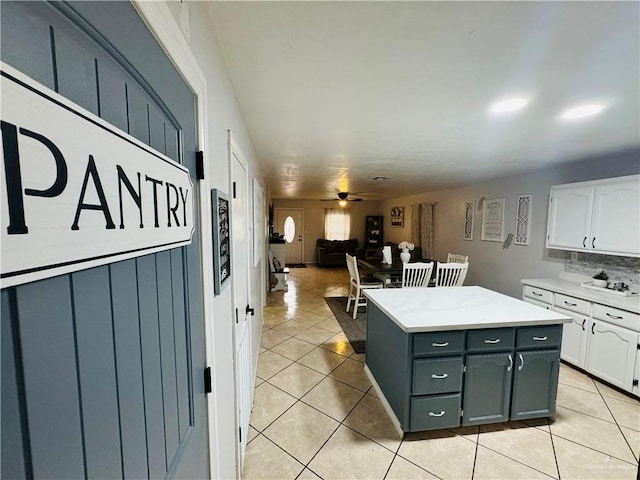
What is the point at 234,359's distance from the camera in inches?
57.2

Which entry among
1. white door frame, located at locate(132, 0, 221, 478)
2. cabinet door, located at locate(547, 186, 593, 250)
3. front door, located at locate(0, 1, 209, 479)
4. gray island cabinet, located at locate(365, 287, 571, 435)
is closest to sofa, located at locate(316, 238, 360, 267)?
cabinet door, located at locate(547, 186, 593, 250)

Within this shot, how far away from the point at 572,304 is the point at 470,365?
1870mm

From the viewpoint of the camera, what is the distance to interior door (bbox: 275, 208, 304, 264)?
9250 millimetres

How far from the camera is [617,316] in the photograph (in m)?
2.45

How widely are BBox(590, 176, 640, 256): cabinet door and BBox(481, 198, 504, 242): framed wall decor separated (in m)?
1.53

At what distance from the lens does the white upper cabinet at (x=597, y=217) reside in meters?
2.60

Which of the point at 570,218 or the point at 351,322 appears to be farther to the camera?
the point at 351,322

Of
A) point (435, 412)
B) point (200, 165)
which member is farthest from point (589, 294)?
point (200, 165)

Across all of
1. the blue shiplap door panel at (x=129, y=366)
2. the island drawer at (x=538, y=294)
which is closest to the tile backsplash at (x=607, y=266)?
the island drawer at (x=538, y=294)

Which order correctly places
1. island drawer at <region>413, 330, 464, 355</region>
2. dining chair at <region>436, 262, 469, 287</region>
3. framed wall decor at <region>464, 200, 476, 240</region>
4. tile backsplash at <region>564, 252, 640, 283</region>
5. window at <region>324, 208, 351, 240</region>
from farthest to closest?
window at <region>324, 208, 351, 240</region>, framed wall decor at <region>464, 200, 476, 240</region>, dining chair at <region>436, 262, 469, 287</region>, tile backsplash at <region>564, 252, 640, 283</region>, island drawer at <region>413, 330, 464, 355</region>

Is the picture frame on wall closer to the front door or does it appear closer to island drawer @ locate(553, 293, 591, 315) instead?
island drawer @ locate(553, 293, 591, 315)

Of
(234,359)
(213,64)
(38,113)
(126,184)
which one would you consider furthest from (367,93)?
(234,359)

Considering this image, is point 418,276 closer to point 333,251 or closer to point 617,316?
point 617,316

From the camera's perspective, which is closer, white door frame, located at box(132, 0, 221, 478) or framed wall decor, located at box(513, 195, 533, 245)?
white door frame, located at box(132, 0, 221, 478)
